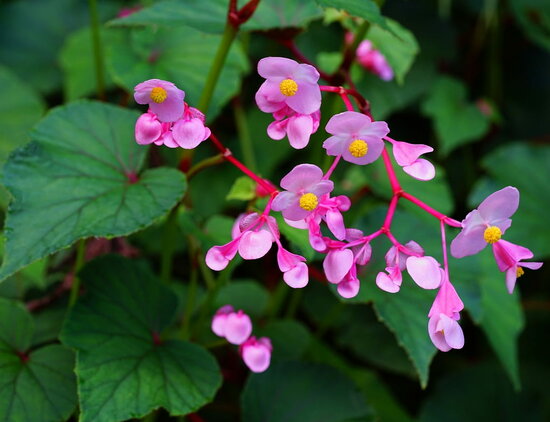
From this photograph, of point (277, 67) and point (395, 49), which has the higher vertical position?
point (277, 67)

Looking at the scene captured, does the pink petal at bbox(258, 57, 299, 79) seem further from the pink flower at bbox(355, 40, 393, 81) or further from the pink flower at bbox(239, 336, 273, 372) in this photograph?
the pink flower at bbox(355, 40, 393, 81)

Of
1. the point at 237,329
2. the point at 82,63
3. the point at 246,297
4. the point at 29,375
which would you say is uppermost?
the point at 237,329

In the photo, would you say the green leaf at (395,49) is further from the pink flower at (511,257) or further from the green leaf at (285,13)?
the pink flower at (511,257)

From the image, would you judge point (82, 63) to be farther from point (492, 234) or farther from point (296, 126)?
point (492, 234)

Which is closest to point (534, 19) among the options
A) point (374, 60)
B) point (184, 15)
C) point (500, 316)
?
point (374, 60)

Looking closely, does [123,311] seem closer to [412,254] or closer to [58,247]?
[58,247]

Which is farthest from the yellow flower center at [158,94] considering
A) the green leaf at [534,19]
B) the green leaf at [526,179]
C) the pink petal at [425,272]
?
the green leaf at [534,19]
